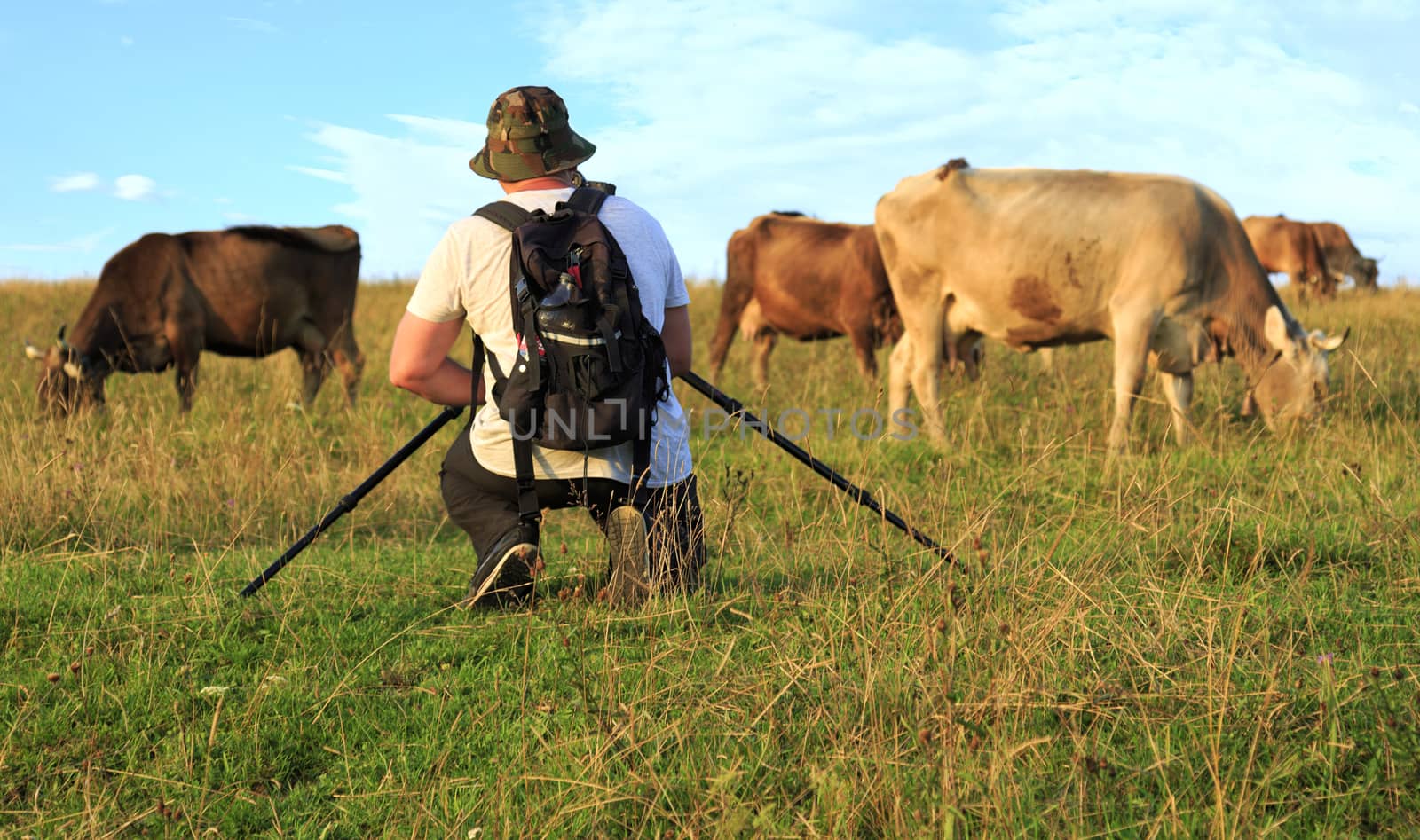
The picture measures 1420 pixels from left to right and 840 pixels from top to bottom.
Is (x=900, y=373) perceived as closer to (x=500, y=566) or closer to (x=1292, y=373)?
(x=1292, y=373)

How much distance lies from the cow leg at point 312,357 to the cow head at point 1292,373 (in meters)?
8.80

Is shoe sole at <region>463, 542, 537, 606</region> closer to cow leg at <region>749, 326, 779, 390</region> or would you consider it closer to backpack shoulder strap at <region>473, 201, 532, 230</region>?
backpack shoulder strap at <region>473, 201, 532, 230</region>

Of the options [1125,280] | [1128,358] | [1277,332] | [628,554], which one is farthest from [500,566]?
[1277,332]

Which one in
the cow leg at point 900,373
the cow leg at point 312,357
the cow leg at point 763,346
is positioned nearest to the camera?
the cow leg at point 900,373

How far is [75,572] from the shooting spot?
5.39 meters

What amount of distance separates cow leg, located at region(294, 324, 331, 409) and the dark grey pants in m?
7.94

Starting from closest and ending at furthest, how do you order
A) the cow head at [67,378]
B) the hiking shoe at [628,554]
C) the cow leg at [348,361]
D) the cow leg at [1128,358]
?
the hiking shoe at [628,554]
the cow leg at [1128,358]
the cow head at [67,378]
the cow leg at [348,361]

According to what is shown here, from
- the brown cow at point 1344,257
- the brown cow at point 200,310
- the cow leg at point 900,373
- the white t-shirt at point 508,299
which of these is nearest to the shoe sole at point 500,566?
the white t-shirt at point 508,299

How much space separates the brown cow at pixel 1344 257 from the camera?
24.9m

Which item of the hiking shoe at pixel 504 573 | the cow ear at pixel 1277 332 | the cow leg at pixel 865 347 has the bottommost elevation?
the hiking shoe at pixel 504 573

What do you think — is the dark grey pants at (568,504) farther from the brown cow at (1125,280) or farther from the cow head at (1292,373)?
the cow head at (1292,373)

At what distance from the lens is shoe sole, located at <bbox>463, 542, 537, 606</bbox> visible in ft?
14.1

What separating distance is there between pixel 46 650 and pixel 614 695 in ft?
7.79

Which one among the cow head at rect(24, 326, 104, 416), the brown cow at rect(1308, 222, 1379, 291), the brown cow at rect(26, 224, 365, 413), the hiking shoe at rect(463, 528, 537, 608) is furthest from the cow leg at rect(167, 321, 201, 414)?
the brown cow at rect(1308, 222, 1379, 291)
